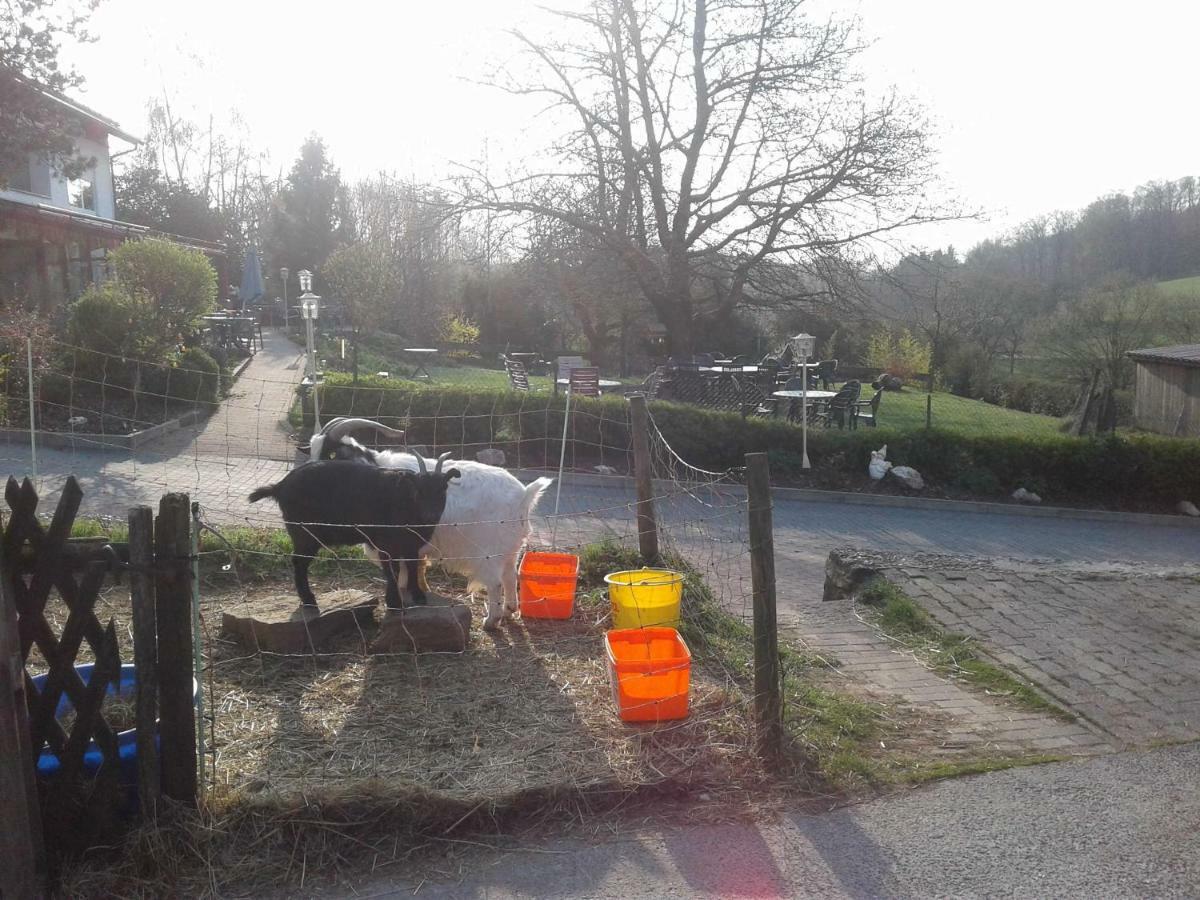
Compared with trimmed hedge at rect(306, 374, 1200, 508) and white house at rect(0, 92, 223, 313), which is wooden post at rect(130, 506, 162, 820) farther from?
white house at rect(0, 92, 223, 313)

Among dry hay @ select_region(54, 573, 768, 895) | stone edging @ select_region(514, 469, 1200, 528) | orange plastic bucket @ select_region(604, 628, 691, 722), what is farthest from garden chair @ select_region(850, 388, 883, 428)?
orange plastic bucket @ select_region(604, 628, 691, 722)

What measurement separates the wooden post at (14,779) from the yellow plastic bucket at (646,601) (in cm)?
346

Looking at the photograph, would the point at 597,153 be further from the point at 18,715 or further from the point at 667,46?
the point at 18,715

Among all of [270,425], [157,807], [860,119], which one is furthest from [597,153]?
[157,807]

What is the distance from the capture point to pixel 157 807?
12.1 ft

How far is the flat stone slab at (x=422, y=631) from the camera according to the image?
18.6 feet

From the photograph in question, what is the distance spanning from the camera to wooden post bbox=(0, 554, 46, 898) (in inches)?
129

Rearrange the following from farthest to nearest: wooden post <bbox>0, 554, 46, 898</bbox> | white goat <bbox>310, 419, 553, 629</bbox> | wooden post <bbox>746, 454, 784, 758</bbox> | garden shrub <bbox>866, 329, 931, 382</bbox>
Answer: garden shrub <bbox>866, 329, 931, 382</bbox> < white goat <bbox>310, 419, 553, 629</bbox> < wooden post <bbox>746, 454, 784, 758</bbox> < wooden post <bbox>0, 554, 46, 898</bbox>

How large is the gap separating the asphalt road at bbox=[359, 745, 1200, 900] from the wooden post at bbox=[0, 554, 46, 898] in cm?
112

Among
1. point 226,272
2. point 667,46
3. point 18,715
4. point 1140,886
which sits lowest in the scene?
point 1140,886

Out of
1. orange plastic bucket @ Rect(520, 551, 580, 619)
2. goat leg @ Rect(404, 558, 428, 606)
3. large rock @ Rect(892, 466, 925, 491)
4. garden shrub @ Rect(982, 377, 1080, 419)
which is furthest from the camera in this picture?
garden shrub @ Rect(982, 377, 1080, 419)

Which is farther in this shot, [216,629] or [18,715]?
[216,629]

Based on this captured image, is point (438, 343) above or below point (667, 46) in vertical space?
below

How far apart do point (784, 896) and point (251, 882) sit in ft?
6.29
